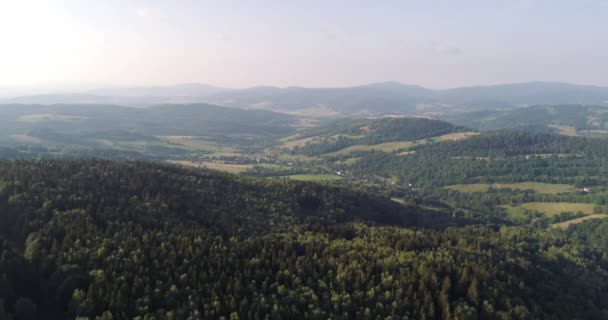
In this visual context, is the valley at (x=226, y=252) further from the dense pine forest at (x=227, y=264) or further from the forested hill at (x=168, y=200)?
the forested hill at (x=168, y=200)

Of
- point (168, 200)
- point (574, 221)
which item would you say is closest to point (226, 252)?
point (168, 200)

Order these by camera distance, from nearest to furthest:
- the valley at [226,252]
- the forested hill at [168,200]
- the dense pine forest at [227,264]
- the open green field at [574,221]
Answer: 1. the dense pine forest at [227,264]
2. the valley at [226,252]
3. the forested hill at [168,200]
4. the open green field at [574,221]

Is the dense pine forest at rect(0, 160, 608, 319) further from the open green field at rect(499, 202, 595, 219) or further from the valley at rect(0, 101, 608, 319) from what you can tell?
the open green field at rect(499, 202, 595, 219)

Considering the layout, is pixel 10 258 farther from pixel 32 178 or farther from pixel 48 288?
pixel 32 178

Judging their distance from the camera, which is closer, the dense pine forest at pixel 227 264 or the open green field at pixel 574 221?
the dense pine forest at pixel 227 264

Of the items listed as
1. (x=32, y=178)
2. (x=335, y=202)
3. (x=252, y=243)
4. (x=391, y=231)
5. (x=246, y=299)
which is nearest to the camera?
(x=246, y=299)

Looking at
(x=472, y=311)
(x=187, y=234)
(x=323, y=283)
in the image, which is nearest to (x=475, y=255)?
(x=472, y=311)

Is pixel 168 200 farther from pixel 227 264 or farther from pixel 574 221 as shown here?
pixel 574 221

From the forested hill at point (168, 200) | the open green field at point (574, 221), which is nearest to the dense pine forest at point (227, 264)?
the forested hill at point (168, 200)
